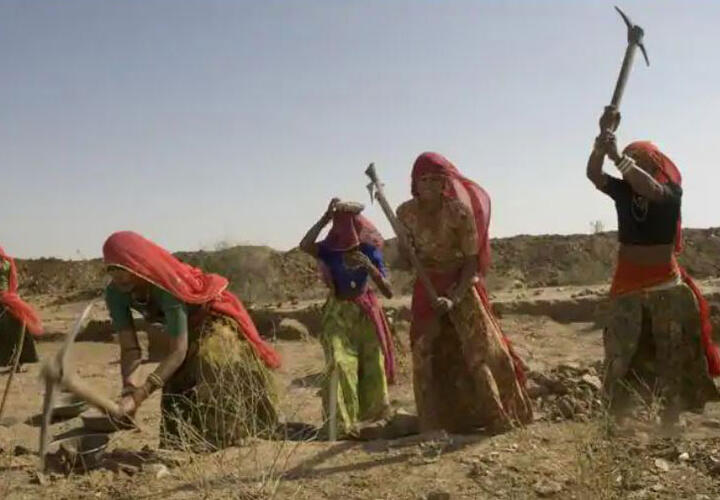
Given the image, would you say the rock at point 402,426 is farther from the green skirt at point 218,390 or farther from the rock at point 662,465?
the rock at point 662,465

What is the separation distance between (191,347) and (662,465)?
2354 millimetres

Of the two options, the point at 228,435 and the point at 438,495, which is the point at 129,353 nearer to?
the point at 228,435

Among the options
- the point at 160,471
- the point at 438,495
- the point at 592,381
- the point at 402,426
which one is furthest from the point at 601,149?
the point at 160,471

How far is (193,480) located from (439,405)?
160 cm

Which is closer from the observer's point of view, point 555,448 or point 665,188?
point 555,448

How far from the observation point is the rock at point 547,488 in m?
3.74

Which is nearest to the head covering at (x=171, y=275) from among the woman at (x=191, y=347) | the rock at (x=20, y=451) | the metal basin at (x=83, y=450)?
the woman at (x=191, y=347)

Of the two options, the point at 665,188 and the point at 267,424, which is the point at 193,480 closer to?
the point at 267,424

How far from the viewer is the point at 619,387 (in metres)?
5.11

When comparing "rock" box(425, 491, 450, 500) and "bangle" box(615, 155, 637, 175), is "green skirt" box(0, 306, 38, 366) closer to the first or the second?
"rock" box(425, 491, 450, 500)

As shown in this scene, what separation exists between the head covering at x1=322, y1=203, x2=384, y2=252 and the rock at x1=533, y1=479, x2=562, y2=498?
267cm

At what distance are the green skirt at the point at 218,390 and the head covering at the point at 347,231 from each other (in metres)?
1.83

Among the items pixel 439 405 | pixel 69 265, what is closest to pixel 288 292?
pixel 69 265

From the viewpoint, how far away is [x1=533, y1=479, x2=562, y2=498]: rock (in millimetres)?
3744
